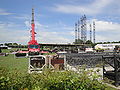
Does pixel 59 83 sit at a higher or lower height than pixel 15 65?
higher

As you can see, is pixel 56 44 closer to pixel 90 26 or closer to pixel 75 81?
pixel 90 26

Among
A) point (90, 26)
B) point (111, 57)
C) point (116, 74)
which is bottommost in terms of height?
point (116, 74)

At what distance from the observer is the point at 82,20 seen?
66.0 m

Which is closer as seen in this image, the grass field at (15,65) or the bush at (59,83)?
the bush at (59,83)

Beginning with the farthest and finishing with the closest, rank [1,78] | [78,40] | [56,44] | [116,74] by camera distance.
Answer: [78,40] < [56,44] < [116,74] < [1,78]

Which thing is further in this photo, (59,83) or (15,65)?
(15,65)

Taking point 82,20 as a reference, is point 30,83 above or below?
below

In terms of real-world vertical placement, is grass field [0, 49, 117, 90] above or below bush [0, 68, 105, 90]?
below

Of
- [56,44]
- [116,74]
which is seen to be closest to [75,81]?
[116,74]

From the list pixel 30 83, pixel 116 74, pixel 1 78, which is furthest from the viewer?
pixel 116 74

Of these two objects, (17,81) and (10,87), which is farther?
(17,81)

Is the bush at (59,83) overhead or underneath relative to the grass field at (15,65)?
overhead

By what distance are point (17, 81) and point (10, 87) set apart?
13.7 inches

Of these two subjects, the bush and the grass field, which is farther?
the grass field
